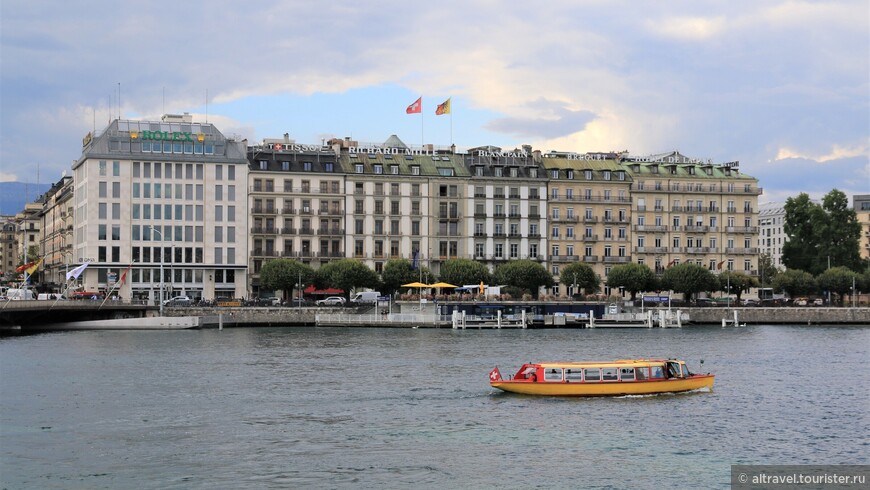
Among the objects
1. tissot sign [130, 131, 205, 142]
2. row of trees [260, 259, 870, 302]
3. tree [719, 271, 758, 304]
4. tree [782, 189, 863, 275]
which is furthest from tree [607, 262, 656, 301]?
tissot sign [130, 131, 205, 142]

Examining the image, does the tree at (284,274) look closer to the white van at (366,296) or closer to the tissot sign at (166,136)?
the white van at (366,296)

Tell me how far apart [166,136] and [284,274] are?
80.8ft

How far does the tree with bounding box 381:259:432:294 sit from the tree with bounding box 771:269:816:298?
4862cm

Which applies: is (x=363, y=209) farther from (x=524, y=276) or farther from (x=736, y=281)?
(x=736, y=281)

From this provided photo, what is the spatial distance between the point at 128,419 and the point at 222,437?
21.2 ft

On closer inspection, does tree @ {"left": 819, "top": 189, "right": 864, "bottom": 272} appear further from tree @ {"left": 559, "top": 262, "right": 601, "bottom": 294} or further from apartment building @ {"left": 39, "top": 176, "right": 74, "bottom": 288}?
apartment building @ {"left": 39, "top": 176, "right": 74, "bottom": 288}

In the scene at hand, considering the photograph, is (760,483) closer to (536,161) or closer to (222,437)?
(222,437)

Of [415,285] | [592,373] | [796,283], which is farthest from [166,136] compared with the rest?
[592,373]

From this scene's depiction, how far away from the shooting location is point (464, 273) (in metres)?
138

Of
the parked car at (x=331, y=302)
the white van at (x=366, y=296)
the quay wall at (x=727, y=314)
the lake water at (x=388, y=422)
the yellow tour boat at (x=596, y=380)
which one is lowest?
the lake water at (x=388, y=422)

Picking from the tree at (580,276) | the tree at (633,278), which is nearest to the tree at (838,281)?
the tree at (633,278)

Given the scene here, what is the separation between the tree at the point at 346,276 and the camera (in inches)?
5335

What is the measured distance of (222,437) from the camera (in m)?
45.6

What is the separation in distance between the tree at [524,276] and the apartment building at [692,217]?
2114 centimetres
